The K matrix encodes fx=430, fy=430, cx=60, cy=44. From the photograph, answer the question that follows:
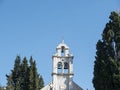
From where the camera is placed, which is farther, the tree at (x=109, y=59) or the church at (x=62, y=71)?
the church at (x=62, y=71)

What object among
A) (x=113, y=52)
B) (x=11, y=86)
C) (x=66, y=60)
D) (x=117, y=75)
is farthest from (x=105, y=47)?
(x=11, y=86)

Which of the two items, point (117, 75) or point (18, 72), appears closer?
point (117, 75)

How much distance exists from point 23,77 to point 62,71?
18.8ft

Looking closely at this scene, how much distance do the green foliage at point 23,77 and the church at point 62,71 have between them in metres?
1.80

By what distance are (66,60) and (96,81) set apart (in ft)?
35.9

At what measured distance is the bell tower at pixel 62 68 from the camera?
50.2 m

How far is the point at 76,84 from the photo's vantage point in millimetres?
50125

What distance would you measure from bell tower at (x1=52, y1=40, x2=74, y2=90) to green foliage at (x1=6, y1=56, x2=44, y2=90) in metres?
2.27

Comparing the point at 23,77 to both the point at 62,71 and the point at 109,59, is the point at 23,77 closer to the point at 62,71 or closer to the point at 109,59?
the point at 62,71

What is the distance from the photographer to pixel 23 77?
2108 inches

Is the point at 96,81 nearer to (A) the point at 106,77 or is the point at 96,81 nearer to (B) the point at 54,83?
(A) the point at 106,77

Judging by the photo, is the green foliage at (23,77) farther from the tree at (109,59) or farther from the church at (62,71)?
the tree at (109,59)

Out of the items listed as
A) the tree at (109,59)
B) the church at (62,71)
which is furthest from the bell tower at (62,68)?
the tree at (109,59)

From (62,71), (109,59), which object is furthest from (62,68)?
(109,59)
